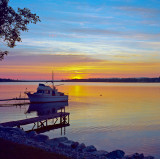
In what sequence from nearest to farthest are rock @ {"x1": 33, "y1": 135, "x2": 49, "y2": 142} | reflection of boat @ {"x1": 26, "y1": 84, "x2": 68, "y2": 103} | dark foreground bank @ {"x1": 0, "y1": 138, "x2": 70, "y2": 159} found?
dark foreground bank @ {"x1": 0, "y1": 138, "x2": 70, "y2": 159} → rock @ {"x1": 33, "y1": 135, "x2": 49, "y2": 142} → reflection of boat @ {"x1": 26, "y1": 84, "x2": 68, "y2": 103}

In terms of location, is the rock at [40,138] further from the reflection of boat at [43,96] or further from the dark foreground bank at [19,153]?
the reflection of boat at [43,96]

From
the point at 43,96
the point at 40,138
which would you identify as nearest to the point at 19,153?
the point at 40,138

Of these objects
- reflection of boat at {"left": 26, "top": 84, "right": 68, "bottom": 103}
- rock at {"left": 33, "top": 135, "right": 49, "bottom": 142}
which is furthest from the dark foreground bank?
reflection of boat at {"left": 26, "top": 84, "right": 68, "bottom": 103}

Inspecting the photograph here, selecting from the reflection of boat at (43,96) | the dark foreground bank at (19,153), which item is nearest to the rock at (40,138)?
the dark foreground bank at (19,153)

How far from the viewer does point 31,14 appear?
1791 cm

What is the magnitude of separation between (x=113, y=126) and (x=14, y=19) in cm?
2062

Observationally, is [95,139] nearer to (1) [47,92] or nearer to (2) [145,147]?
(2) [145,147]

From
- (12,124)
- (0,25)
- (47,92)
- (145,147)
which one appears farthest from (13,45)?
(47,92)

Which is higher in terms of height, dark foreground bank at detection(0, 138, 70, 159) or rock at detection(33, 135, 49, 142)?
dark foreground bank at detection(0, 138, 70, 159)

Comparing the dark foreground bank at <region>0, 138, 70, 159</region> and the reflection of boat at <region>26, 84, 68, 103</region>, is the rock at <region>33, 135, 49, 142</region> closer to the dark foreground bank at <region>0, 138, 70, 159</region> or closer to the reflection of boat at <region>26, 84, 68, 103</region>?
the dark foreground bank at <region>0, 138, 70, 159</region>

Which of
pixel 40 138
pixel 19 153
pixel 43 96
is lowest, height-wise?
pixel 40 138

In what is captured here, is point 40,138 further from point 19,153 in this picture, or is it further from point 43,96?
point 43,96

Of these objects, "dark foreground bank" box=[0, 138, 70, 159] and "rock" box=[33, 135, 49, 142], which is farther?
"rock" box=[33, 135, 49, 142]

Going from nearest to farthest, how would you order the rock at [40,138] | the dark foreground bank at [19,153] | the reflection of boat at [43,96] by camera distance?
the dark foreground bank at [19,153] < the rock at [40,138] < the reflection of boat at [43,96]
